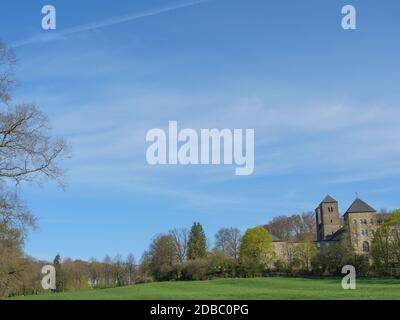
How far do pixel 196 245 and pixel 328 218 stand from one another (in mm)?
46932

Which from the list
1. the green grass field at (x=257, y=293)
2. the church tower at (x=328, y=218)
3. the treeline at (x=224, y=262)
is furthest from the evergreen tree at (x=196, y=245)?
the church tower at (x=328, y=218)

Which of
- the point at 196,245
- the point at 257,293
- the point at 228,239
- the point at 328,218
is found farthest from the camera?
the point at 328,218

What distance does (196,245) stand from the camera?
93.1m

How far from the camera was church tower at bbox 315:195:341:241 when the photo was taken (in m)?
123

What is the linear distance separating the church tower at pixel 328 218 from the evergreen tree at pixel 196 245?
41624mm

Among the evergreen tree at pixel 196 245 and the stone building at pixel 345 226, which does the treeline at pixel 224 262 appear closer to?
the evergreen tree at pixel 196 245

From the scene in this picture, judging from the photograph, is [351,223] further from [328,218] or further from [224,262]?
[224,262]

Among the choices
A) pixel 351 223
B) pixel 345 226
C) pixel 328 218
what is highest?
pixel 328 218

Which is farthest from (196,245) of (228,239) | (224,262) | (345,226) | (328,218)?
(328,218)

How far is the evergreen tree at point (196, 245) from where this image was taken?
92.7m
